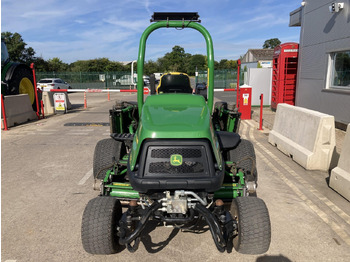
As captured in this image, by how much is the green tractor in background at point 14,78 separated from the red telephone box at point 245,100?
8.71 meters

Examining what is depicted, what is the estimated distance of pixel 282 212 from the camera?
3918 millimetres

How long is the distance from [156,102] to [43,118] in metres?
9.97

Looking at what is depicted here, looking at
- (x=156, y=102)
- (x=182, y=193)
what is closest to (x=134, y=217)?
(x=182, y=193)

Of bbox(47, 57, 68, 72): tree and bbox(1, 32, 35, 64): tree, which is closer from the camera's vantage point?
bbox(1, 32, 35, 64): tree

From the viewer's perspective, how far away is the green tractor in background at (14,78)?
1092 cm

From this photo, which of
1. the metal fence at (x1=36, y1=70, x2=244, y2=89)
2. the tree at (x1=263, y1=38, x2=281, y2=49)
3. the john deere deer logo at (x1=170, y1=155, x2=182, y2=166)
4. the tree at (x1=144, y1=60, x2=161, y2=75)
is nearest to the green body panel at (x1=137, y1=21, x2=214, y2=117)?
the john deere deer logo at (x1=170, y1=155, x2=182, y2=166)

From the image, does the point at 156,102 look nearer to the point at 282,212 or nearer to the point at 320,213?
the point at 282,212

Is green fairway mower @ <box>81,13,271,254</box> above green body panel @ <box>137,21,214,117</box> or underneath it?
underneath

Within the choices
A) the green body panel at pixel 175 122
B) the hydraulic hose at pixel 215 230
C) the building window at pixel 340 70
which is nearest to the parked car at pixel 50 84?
the building window at pixel 340 70

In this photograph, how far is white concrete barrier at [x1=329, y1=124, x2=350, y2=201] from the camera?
168 inches

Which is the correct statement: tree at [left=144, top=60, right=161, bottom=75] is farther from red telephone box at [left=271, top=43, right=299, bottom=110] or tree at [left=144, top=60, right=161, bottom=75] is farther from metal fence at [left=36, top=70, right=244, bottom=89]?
red telephone box at [left=271, top=43, right=299, bottom=110]

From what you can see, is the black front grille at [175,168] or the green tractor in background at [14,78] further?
the green tractor in background at [14,78]

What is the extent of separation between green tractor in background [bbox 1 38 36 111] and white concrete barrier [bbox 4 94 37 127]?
2.42ft

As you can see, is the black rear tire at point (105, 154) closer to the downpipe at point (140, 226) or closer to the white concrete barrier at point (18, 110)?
the downpipe at point (140, 226)
